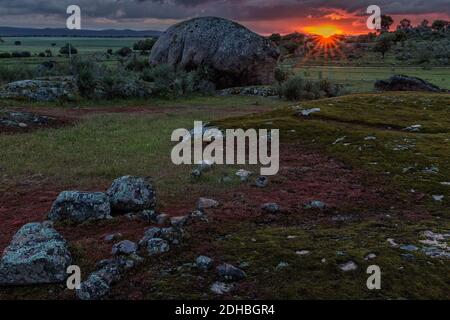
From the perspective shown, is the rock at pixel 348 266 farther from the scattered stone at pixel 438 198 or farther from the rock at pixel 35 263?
the scattered stone at pixel 438 198

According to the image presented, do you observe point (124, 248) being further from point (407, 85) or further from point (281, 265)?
point (407, 85)

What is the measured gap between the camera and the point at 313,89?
35719 millimetres

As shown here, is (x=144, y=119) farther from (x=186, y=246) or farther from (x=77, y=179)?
(x=186, y=246)

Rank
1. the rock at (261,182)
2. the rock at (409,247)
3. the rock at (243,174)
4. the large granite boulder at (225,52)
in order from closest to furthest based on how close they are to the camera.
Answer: the rock at (409,247)
the rock at (261,182)
the rock at (243,174)
the large granite boulder at (225,52)

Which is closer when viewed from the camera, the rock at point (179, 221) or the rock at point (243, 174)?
the rock at point (179, 221)

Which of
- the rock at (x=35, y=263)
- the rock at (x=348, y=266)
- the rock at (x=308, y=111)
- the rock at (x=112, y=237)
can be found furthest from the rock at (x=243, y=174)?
the rock at (x=308, y=111)

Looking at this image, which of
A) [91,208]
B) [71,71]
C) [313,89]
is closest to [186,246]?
[91,208]

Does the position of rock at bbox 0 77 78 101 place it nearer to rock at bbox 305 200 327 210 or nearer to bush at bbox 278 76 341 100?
bush at bbox 278 76 341 100

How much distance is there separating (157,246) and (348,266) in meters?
2.82

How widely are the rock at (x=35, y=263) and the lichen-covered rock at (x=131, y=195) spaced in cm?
232

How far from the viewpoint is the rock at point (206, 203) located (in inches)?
386

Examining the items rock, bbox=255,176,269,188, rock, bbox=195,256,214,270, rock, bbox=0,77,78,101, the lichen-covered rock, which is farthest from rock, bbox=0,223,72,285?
rock, bbox=0,77,78,101

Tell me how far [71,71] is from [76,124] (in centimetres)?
1873

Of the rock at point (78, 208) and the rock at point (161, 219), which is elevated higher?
the rock at point (78, 208)
